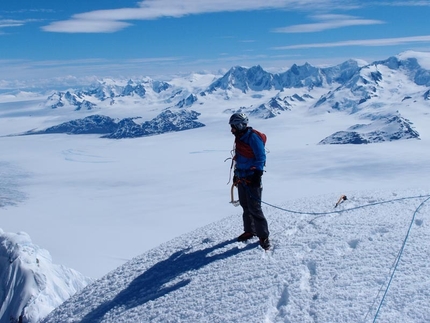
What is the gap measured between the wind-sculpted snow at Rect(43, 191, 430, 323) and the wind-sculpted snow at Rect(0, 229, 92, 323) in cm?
1413

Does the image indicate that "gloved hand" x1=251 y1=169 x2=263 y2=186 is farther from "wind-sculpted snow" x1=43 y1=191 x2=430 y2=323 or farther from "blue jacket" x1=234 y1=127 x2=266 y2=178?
"wind-sculpted snow" x1=43 y1=191 x2=430 y2=323

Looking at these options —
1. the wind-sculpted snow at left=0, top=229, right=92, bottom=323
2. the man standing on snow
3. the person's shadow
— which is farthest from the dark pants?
the wind-sculpted snow at left=0, top=229, right=92, bottom=323

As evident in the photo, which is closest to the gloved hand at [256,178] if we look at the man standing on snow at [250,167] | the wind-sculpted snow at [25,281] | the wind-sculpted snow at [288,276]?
the man standing on snow at [250,167]

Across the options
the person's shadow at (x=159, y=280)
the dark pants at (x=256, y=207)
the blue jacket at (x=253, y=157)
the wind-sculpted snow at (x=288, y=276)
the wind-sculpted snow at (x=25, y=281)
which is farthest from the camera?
the wind-sculpted snow at (x=25, y=281)

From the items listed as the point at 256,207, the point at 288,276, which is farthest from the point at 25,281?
the point at 288,276

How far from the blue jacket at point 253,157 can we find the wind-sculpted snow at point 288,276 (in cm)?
164

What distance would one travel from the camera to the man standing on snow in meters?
8.48

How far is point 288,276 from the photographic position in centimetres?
743

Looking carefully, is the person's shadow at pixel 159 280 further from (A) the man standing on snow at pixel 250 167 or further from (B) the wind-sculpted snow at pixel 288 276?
(A) the man standing on snow at pixel 250 167

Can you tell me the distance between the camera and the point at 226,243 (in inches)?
385

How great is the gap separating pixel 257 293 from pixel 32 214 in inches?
5262

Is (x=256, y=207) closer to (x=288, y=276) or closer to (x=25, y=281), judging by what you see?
(x=288, y=276)

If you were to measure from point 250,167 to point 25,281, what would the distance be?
979 inches

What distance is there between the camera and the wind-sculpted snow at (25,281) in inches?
970
